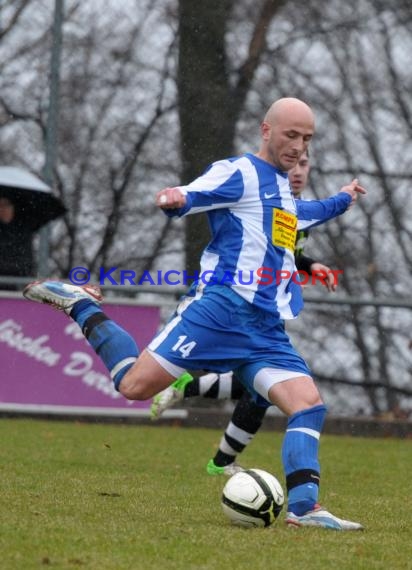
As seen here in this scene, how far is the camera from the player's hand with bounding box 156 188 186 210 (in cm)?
490

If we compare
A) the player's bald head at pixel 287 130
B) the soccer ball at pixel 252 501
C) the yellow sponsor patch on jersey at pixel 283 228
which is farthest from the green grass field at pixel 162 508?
the player's bald head at pixel 287 130

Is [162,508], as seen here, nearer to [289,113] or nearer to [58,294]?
[58,294]

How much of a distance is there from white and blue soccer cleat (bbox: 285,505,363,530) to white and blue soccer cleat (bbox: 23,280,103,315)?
1319mm

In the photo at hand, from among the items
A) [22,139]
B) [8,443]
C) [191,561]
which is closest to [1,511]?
[191,561]

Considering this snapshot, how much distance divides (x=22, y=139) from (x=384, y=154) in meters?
2.99

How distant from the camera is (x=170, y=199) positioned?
16.1ft

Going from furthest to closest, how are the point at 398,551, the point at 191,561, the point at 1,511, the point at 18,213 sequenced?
the point at 18,213 < the point at 1,511 < the point at 398,551 < the point at 191,561

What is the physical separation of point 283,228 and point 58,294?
39.2 inches

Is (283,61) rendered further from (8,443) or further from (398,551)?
(398,551)

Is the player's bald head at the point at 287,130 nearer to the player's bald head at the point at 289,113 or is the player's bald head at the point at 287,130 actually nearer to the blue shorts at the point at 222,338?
the player's bald head at the point at 289,113

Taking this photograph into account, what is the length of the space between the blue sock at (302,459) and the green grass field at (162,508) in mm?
153

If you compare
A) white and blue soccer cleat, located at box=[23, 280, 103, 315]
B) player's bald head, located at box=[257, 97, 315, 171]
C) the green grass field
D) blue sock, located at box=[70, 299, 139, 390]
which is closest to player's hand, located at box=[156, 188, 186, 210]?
player's bald head, located at box=[257, 97, 315, 171]

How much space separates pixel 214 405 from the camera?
37.3 ft

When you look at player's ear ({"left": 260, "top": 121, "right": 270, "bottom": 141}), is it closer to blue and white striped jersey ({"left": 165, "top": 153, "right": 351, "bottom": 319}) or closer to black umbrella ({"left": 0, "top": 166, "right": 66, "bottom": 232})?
blue and white striped jersey ({"left": 165, "top": 153, "right": 351, "bottom": 319})
